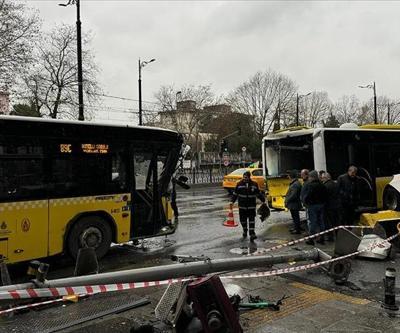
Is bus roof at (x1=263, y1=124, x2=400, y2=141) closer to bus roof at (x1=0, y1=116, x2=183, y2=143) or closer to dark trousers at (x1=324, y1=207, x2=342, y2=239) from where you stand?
dark trousers at (x1=324, y1=207, x2=342, y2=239)

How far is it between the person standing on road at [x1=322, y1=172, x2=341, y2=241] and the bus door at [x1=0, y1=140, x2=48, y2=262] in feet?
21.3

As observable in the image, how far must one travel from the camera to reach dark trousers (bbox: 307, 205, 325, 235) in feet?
34.0

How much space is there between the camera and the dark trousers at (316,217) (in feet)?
34.0

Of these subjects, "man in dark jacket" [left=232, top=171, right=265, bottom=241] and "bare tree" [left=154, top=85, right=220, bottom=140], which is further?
"bare tree" [left=154, top=85, right=220, bottom=140]

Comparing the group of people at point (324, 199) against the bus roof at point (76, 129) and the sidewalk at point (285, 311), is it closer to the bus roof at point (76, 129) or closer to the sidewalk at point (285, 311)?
the sidewalk at point (285, 311)

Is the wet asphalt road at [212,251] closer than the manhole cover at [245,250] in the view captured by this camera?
Yes

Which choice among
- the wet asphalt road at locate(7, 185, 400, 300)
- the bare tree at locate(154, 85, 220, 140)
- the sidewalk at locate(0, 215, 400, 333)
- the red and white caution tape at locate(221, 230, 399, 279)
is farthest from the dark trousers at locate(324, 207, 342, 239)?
the bare tree at locate(154, 85, 220, 140)

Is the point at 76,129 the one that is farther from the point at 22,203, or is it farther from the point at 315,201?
the point at 315,201

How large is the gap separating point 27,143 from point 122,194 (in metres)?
2.27

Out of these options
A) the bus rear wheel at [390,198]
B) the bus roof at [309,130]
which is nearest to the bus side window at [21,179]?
the bus roof at [309,130]

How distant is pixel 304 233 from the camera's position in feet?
39.2

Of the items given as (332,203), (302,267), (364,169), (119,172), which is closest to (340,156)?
(364,169)

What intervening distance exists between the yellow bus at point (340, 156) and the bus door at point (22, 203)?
741 centimetres

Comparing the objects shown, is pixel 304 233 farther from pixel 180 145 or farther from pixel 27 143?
pixel 27 143
